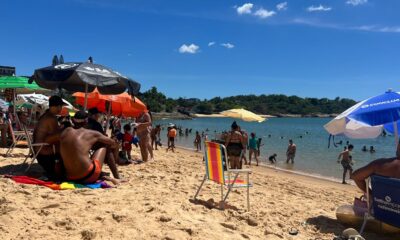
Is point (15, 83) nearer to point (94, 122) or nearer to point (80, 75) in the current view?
point (94, 122)

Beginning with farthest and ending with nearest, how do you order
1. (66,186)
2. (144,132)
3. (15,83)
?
(144,132) → (15,83) → (66,186)

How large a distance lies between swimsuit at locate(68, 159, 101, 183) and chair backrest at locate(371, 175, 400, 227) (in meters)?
3.26

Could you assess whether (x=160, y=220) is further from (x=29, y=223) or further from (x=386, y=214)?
(x=386, y=214)

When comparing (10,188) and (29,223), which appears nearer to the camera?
(29,223)

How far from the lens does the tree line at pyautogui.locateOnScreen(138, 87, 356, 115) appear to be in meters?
122

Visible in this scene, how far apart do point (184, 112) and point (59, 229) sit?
4846 inches

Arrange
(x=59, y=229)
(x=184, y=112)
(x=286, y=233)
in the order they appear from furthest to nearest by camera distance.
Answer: (x=184, y=112), (x=286, y=233), (x=59, y=229)

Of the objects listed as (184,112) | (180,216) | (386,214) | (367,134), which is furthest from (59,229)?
(184,112)

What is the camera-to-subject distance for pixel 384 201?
383 centimetres

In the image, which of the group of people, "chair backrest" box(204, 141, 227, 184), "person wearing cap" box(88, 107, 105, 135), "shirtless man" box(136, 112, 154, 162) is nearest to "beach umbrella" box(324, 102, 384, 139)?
"chair backrest" box(204, 141, 227, 184)

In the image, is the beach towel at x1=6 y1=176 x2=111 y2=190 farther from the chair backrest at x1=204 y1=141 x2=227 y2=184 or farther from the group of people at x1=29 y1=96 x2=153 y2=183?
the chair backrest at x1=204 y1=141 x2=227 y2=184

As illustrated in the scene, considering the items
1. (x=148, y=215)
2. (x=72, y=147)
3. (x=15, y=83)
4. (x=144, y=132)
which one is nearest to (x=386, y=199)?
(x=148, y=215)

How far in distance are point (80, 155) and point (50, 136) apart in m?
0.93

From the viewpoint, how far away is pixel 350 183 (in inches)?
490
